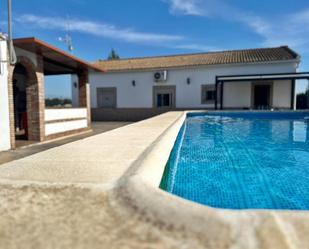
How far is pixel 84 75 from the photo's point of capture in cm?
1116

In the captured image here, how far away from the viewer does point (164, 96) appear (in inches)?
754

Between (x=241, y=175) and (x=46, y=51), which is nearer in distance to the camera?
(x=241, y=175)

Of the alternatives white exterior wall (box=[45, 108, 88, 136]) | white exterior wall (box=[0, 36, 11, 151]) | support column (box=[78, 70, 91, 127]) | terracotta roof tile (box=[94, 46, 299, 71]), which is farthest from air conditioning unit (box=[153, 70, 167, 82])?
white exterior wall (box=[0, 36, 11, 151])

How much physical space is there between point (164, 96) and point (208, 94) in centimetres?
340

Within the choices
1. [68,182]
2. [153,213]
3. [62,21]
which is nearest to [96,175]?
[68,182]

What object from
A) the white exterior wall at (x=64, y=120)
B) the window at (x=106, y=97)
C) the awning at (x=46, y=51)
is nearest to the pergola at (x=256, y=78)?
the window at (x=106, y=97)

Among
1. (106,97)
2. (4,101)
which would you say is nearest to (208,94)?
(106,97)

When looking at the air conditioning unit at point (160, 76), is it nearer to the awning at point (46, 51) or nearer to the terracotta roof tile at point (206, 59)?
the terracotta roof tile at point (206, 59)

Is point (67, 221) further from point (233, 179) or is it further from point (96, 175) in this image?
point (233, 179)

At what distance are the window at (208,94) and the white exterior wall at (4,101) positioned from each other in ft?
45.8

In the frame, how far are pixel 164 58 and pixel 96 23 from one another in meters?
6.87

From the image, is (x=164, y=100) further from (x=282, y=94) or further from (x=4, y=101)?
(x=4, y=101)

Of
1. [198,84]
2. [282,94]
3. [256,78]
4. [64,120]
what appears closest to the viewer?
[64,120]

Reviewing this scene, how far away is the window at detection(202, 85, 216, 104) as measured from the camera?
58.8 feet
